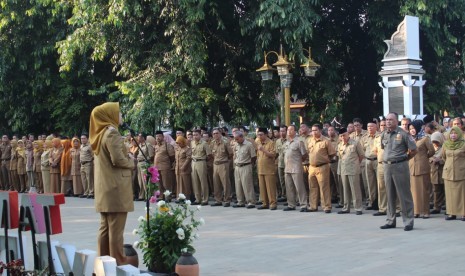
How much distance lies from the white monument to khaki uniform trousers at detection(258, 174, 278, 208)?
14.6 ft

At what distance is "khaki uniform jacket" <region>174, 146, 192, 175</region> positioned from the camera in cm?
1714

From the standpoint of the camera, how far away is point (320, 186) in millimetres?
14344

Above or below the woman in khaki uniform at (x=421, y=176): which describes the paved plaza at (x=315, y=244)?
below

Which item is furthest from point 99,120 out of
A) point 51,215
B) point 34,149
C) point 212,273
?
point 34,149

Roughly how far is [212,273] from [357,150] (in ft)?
21.6

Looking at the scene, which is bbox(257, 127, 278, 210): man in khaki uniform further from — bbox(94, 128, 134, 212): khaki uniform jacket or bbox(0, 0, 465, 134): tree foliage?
bbox(94, 128, 134, 212): khaki uniform jacket

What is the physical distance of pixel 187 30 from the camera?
61.9ft

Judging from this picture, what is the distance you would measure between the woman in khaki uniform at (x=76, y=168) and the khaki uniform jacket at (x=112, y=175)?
1231 centimetres

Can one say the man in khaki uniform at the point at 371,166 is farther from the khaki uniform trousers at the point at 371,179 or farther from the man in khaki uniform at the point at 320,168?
the man in khaki uniform at the point at 320,168

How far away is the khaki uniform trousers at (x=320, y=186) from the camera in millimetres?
14266

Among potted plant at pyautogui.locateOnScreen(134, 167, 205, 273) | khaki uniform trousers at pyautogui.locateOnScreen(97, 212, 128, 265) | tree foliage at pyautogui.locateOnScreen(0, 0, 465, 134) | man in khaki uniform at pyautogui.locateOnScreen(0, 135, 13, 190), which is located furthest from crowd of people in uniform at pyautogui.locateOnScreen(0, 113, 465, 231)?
man in khaki uniform at pyautogui.locateOnScreen(0, 135, 13, 190)

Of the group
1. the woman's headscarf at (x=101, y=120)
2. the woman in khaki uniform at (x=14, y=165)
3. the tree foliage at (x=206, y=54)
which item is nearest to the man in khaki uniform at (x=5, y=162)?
the woman in khaki uniform at (x=14, y=165)

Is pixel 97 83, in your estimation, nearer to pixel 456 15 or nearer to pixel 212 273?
pixel 456 15

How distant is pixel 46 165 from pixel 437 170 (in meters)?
12.2
